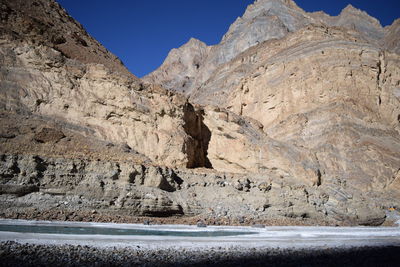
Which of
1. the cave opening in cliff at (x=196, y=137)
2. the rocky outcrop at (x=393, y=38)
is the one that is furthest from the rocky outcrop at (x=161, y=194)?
the rocky outcrop at (x=393, y=38)

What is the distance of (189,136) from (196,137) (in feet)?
8.49

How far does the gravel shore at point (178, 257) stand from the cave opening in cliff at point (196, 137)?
12805 mm

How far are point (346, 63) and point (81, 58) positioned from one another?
2497 cm

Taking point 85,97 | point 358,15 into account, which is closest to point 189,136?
point 85,97

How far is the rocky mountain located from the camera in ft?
47.9

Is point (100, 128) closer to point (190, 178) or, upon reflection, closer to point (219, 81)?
point (190, 178)

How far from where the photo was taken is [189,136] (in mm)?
22500

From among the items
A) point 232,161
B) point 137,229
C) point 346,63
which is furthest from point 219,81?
point 137,229

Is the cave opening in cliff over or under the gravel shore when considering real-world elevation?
over

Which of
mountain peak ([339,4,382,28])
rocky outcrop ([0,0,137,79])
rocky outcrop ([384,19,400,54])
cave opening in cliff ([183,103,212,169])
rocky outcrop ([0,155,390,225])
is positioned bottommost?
rocky outcrop ([0,155,390,225])

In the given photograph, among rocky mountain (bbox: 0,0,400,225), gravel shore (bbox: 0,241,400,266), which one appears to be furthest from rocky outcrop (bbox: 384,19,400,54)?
gravel shore (bbox: 0,241,400,266)

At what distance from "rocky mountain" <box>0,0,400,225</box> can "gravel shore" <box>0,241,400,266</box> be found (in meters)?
5.80

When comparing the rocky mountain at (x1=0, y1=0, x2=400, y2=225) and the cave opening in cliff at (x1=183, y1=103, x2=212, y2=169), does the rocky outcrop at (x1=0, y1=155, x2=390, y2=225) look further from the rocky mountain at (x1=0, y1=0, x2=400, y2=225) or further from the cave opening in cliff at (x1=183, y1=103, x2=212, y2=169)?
the cave opening in cliff at (x1=183, y1=103, x2=212, y2=169)

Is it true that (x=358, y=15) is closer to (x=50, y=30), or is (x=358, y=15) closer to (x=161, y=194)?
(x=50, y=30)
